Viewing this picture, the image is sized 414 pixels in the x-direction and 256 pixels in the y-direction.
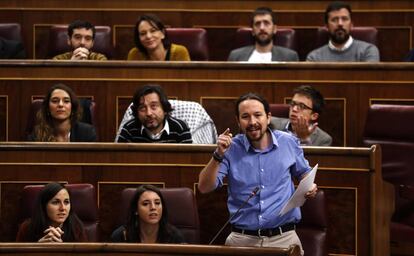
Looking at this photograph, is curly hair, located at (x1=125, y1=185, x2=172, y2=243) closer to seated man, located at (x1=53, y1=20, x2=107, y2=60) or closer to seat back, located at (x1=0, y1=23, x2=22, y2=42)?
seated man, located at (x1=53, y1=20, x2=107, y2=60)

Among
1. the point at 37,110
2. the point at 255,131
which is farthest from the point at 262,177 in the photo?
the point at 37,110

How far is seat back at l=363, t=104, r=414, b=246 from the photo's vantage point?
1.97m

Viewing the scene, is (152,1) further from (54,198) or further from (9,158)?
(54,198)

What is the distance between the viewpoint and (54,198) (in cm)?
178

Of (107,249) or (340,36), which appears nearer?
(107,249)

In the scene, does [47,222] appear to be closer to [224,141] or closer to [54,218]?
[54,218]

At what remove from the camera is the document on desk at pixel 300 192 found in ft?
5.28

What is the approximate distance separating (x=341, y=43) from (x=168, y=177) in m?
0.74

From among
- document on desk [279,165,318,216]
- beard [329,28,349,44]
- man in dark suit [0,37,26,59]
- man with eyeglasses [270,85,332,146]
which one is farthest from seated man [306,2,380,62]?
document on desk [279,165,318,216]

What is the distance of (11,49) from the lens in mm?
2559

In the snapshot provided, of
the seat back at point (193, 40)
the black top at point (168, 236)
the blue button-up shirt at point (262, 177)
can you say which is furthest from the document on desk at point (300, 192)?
the seat back at point (193, 40)

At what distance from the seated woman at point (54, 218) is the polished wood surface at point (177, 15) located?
94cm

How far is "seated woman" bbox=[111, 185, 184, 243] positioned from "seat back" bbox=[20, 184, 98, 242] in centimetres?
6

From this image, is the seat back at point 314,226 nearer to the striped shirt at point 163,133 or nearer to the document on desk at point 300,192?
the document on desk at point 300,192
